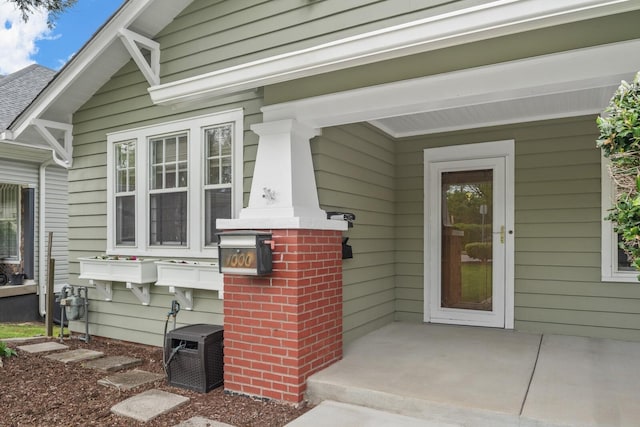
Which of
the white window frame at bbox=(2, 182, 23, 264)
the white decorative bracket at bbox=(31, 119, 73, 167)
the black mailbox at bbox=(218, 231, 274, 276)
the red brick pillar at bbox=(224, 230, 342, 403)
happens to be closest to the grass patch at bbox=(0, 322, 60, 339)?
the white window frame at bbox=(2, 182, 23, 264)

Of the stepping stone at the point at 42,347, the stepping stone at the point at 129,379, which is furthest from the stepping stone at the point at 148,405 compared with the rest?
the stepping stone at the point at 42,347

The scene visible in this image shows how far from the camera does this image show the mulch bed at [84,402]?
2943mm

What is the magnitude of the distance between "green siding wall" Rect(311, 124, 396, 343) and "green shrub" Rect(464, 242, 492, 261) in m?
0.84

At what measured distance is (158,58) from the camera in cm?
465

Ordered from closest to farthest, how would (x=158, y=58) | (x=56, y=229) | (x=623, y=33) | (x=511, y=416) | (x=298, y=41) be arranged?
(x=623, y=33)
(x=511, y=416)
(x=298, y=41)
(x=158, y=58)
(x=56, y=229)

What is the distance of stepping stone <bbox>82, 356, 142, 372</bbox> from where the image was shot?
4074 mm

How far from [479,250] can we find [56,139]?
17.6 ft

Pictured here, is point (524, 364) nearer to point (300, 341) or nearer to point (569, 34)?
point (300, 341)

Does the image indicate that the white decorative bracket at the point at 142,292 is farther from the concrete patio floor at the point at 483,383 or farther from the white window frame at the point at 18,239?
the white window frame at the point at 18,239

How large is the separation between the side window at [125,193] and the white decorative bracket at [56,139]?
810mm

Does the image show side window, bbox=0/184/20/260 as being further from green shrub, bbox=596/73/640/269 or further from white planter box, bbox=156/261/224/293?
green shrub, bbox=596/73/640/269

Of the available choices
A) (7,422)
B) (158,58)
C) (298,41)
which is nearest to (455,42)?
(298,41)

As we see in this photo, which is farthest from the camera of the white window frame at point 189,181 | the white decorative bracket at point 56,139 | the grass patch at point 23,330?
the grass patch at point 23,330

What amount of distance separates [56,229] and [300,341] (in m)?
7.16
